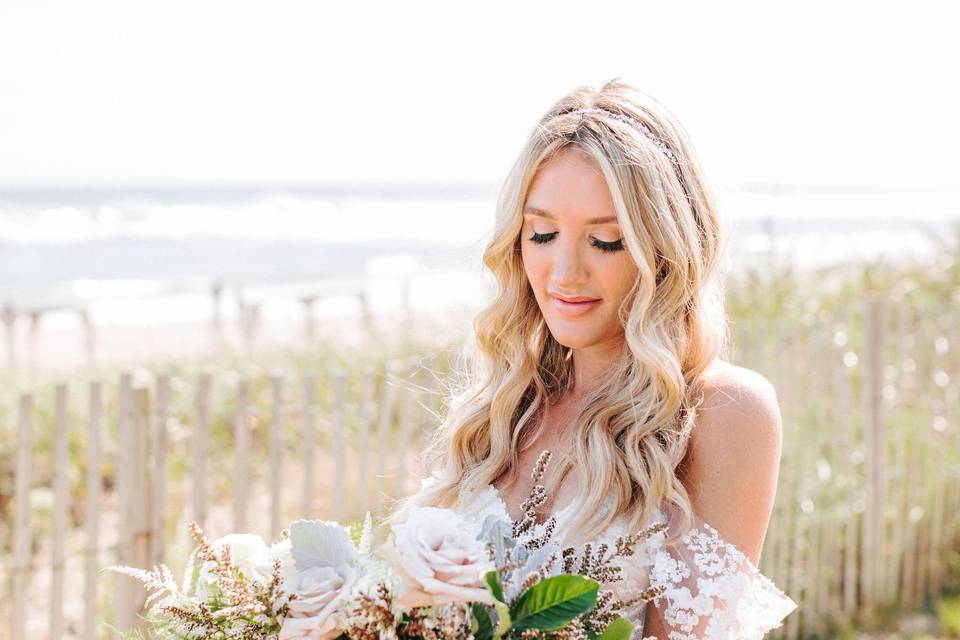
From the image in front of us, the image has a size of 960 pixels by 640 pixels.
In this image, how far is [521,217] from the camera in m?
2.57

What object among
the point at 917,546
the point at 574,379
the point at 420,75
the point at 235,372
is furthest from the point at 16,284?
the point at 420,75

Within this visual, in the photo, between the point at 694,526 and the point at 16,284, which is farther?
the point at 16,284

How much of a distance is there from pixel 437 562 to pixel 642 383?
3.67ft

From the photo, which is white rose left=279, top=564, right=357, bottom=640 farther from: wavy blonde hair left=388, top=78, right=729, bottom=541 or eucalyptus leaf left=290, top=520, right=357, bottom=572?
wavy blonde hair left=388, top=78, right=729, bottom=541

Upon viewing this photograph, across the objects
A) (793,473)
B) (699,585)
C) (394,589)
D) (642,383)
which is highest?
(642,383)

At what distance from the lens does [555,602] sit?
1540mm

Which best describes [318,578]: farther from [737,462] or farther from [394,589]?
[737,462]

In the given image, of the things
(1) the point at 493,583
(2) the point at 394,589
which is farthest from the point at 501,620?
(2) the point at 394,589

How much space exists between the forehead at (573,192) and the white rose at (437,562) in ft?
3.35

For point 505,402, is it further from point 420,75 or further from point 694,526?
point 420,75

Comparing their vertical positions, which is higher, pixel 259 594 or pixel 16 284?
pixel 259 594

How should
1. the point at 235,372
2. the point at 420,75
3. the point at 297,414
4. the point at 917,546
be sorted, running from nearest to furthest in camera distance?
the point at 917,546
the point at 297,414
the point at 235,372
the point at 420,75

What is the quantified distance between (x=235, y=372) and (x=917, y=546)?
191 inches

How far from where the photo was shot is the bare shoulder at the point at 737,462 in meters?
2.27
